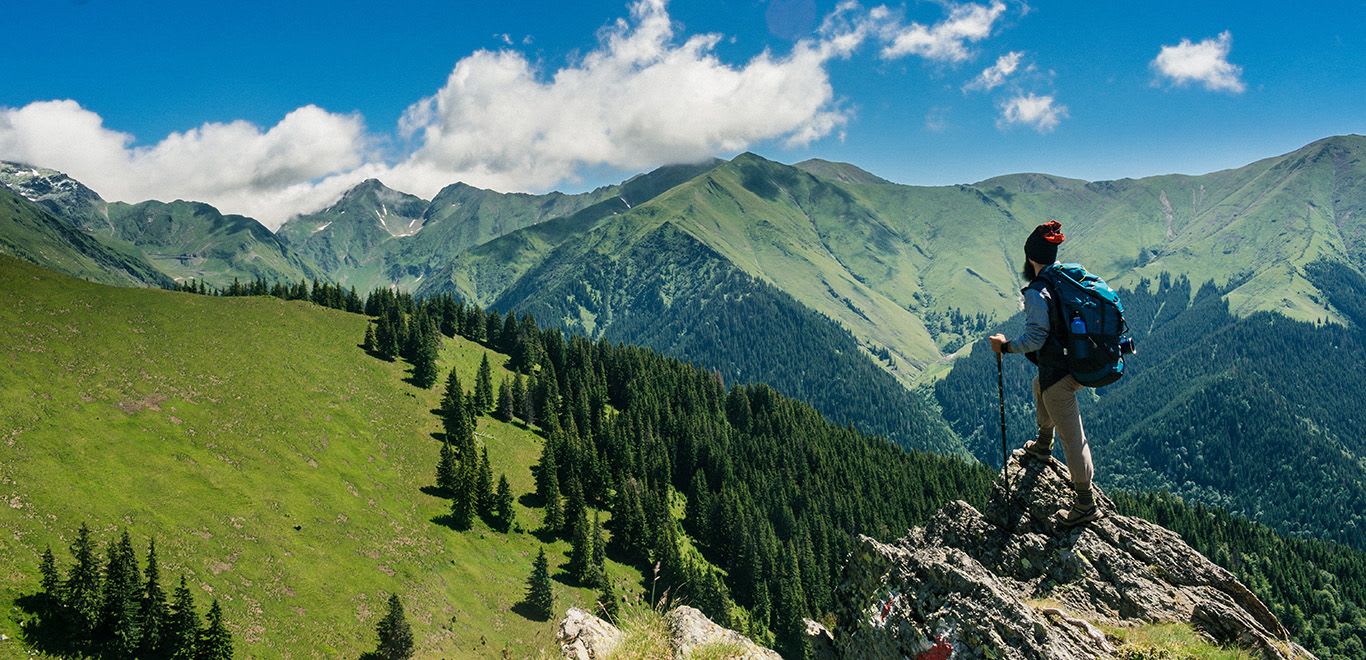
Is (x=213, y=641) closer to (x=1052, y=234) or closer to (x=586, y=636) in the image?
(x=586, y=636)

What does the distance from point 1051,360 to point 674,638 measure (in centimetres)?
784

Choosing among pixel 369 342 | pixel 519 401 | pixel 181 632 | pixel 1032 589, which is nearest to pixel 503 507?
pixel 519 401

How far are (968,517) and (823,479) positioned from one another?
134 meters

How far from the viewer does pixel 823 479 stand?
142750mm

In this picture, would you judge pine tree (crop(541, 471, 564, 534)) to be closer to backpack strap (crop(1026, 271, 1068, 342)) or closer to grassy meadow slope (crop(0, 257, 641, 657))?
grassy meadow slope (crop(0, 257, 641, 657))

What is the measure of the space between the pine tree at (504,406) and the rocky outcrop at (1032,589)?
407ft

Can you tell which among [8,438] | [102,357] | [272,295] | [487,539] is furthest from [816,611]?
[272,295]

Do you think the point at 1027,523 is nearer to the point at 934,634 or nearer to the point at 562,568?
the point at 934,634

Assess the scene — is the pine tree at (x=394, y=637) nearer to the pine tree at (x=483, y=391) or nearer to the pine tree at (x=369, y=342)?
the pine tree at (x=483, y=391)

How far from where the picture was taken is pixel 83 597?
46531 mm

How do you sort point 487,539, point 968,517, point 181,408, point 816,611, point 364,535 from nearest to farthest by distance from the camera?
point 968,517
point 364,535
point 181,408
point 487,539
point 816,611

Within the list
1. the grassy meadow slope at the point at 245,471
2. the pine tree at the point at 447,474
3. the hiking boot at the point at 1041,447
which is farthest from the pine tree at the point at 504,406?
the hiking boot at the point at 1041,447

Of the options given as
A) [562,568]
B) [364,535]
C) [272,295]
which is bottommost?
[562,568]

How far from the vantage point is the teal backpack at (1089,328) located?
10.5 metres
